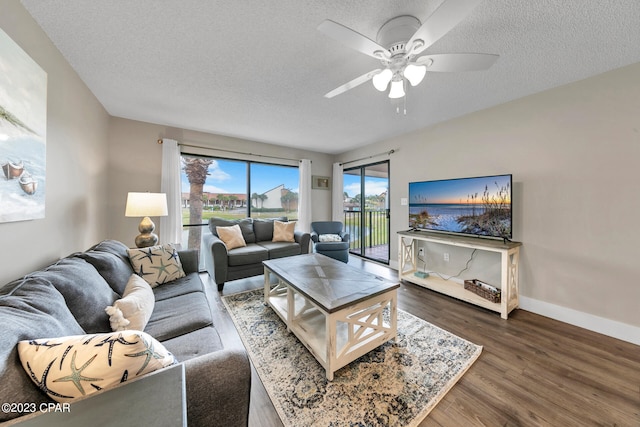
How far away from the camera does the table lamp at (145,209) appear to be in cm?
245

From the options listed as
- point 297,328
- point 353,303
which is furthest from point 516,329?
point 297,328

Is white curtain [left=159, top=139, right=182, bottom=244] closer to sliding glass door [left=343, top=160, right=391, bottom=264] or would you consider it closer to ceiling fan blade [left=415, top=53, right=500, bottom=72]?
sliding glass door [left=343, top=160, right=391, bottom=264]

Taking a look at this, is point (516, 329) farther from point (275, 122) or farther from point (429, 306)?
point (275, 122)

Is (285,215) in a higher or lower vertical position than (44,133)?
lower

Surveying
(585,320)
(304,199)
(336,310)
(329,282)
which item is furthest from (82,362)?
(304,199)

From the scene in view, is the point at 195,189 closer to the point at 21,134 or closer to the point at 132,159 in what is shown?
the point at 132,159

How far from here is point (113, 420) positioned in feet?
1.72

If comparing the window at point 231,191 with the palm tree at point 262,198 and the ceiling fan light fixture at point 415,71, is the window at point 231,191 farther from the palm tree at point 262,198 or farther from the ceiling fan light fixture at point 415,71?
the ceiling fan light fixture at point 415,71

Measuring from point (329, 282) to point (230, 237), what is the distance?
1943 millimetres

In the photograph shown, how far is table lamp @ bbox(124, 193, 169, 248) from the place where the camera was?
2447mm

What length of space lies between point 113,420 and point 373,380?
1.38m

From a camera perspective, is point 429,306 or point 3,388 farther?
point 429,306

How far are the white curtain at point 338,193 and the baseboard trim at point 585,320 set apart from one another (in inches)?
126

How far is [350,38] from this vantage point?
1.20m
